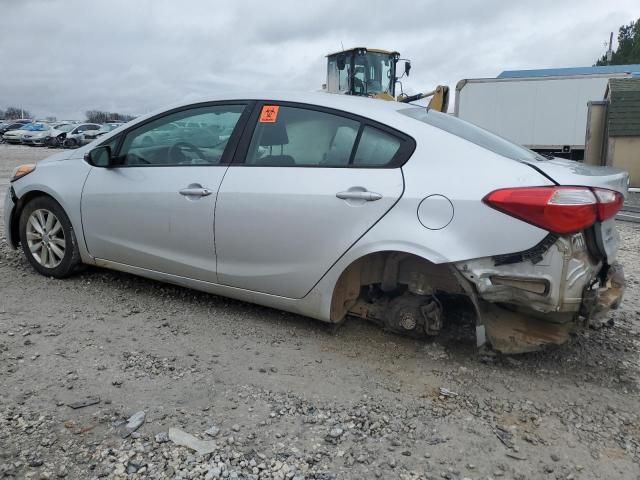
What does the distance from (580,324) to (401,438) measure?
125 centimetres

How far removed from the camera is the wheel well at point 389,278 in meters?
3.11

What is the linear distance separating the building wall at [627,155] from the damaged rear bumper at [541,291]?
14.0 metres

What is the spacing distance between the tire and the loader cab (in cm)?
1208

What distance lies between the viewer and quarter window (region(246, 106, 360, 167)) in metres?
Answer: 3.25

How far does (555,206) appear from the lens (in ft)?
8.67

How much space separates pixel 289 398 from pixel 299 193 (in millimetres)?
1177

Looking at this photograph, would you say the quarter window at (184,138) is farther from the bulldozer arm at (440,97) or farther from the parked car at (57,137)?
the parked car at (57,137)

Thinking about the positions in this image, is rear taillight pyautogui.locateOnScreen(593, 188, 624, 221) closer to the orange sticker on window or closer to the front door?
the orange sticker on window

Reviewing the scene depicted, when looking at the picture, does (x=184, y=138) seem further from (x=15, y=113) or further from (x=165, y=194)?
(x=15, y=113)

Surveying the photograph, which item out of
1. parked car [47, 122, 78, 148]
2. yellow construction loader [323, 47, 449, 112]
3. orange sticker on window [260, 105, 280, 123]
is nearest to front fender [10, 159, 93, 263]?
orange sticker on window [260, 105, 280, 123]

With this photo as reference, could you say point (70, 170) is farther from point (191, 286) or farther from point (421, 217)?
point (421, 217)

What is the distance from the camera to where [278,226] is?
3275 millimetres

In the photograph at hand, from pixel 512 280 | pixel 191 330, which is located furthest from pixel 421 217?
pixel 191 330

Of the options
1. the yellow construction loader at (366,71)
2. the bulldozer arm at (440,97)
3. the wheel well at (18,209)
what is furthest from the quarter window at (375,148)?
the yellow construction loader at (366,71)
